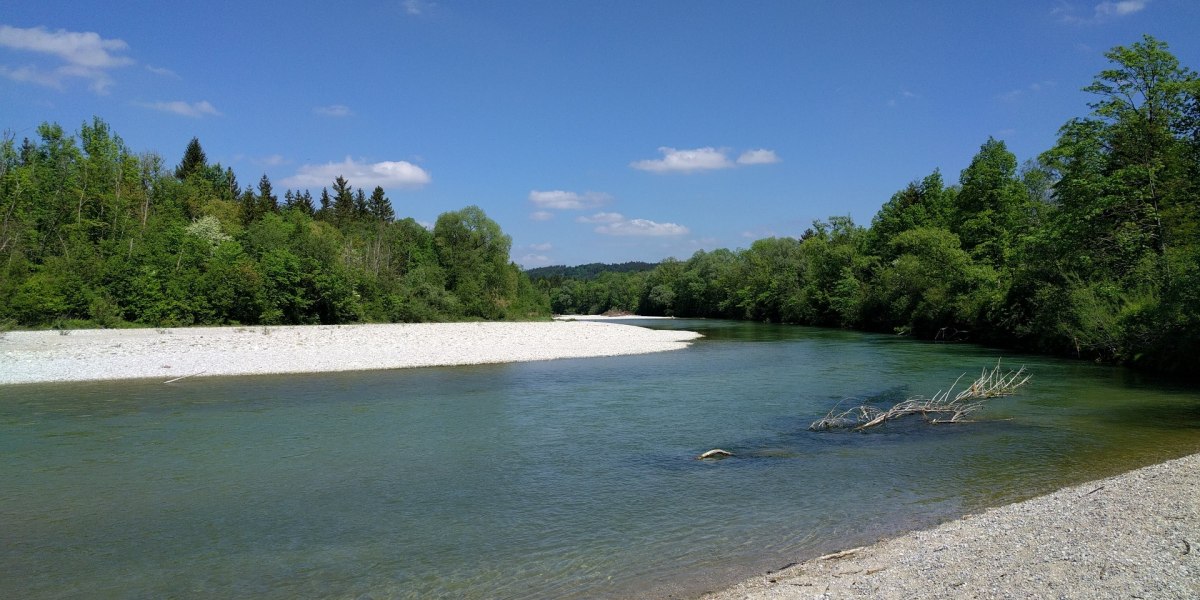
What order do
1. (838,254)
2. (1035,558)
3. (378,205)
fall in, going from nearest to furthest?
(1035,558)
(838,254)
(378,205)

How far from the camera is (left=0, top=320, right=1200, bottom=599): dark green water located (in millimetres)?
8148

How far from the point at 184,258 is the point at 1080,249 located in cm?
5127

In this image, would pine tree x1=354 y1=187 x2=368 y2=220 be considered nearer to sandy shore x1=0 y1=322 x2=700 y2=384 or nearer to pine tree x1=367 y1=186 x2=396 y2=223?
pine tree x1=367 y1=186 x2=396 y2=223

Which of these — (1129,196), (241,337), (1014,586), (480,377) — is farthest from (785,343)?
(1014,586)

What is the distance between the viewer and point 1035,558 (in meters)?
7.02

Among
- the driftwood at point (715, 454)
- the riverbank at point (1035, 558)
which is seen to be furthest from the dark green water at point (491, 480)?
the riverbank at point (1035, 558)

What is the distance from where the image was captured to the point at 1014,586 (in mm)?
6266

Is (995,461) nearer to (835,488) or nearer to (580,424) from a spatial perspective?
(835,488)

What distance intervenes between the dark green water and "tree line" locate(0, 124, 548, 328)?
1494 cm

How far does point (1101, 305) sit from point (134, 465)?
1452 inches

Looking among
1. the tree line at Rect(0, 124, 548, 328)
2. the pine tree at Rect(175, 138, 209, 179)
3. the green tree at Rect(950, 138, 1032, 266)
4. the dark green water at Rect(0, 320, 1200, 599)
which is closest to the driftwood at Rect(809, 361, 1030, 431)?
the dark green water at Rect(0, 320, 1200, 599)

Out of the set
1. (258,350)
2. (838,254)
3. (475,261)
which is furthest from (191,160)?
(838,254)

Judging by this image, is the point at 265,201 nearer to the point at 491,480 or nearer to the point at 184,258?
the point at 184,258

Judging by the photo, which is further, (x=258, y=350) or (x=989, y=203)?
(x=989, y=203)
